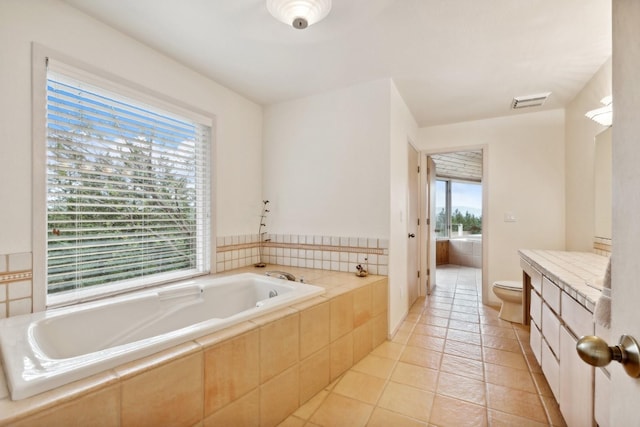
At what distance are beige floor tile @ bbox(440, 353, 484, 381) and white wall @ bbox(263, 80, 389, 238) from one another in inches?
42.5

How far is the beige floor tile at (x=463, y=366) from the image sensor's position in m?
2.04

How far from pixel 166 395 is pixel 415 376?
5.25ft

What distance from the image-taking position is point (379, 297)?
2.49m

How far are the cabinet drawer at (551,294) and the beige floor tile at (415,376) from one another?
0.87 meters

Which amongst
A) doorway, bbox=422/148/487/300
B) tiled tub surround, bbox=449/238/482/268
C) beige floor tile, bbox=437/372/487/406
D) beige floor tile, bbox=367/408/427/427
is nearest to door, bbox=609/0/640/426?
beige floor tile, bbox=367/408/427/427

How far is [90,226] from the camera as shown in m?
1.87

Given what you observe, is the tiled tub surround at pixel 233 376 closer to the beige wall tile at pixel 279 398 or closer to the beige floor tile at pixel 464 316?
the beige wall tile at pixel 279 398

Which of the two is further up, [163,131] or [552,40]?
[552,40]

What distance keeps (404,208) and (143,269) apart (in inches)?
96.4

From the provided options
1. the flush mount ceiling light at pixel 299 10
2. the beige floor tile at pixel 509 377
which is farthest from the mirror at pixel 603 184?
the flush mount ceiling light at pixel 299 10

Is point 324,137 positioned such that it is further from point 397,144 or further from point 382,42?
point 382,42

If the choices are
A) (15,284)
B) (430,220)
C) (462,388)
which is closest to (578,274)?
(462,388)

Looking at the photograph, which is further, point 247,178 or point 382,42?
point 247,178

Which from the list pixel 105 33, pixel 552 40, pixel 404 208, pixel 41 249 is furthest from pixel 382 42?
pixel 41 249
